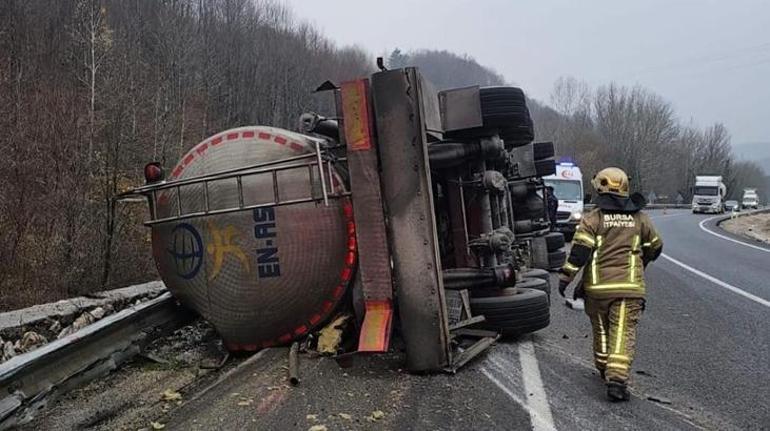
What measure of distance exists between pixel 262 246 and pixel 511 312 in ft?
6.89

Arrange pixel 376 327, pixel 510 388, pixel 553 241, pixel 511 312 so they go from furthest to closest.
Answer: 1. pixel 553 241
2. pixel 511 312
3. pixel 376 327
4. pixel 510 388

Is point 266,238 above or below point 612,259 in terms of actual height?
above

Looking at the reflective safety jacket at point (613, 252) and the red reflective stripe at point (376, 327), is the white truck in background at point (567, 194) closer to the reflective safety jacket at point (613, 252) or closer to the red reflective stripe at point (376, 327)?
the reflective safety jacket at point (613, 252)

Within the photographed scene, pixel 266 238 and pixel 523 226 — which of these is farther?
pixel 523 226

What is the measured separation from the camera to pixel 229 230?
4480mm

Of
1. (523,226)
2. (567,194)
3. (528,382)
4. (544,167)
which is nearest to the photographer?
(528,382)

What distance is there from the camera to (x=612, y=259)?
14.5 ft

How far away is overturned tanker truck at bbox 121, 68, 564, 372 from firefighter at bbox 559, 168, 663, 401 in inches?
27.6

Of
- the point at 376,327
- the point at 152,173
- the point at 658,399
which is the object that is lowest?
the point at 658,399

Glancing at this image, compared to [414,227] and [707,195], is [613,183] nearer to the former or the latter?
[414,227]

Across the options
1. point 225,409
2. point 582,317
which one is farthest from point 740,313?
point 225,409

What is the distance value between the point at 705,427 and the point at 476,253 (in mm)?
2453

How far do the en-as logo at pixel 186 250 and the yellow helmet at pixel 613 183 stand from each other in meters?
2.89

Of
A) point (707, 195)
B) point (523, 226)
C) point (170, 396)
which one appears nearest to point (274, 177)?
point (170, 396)
